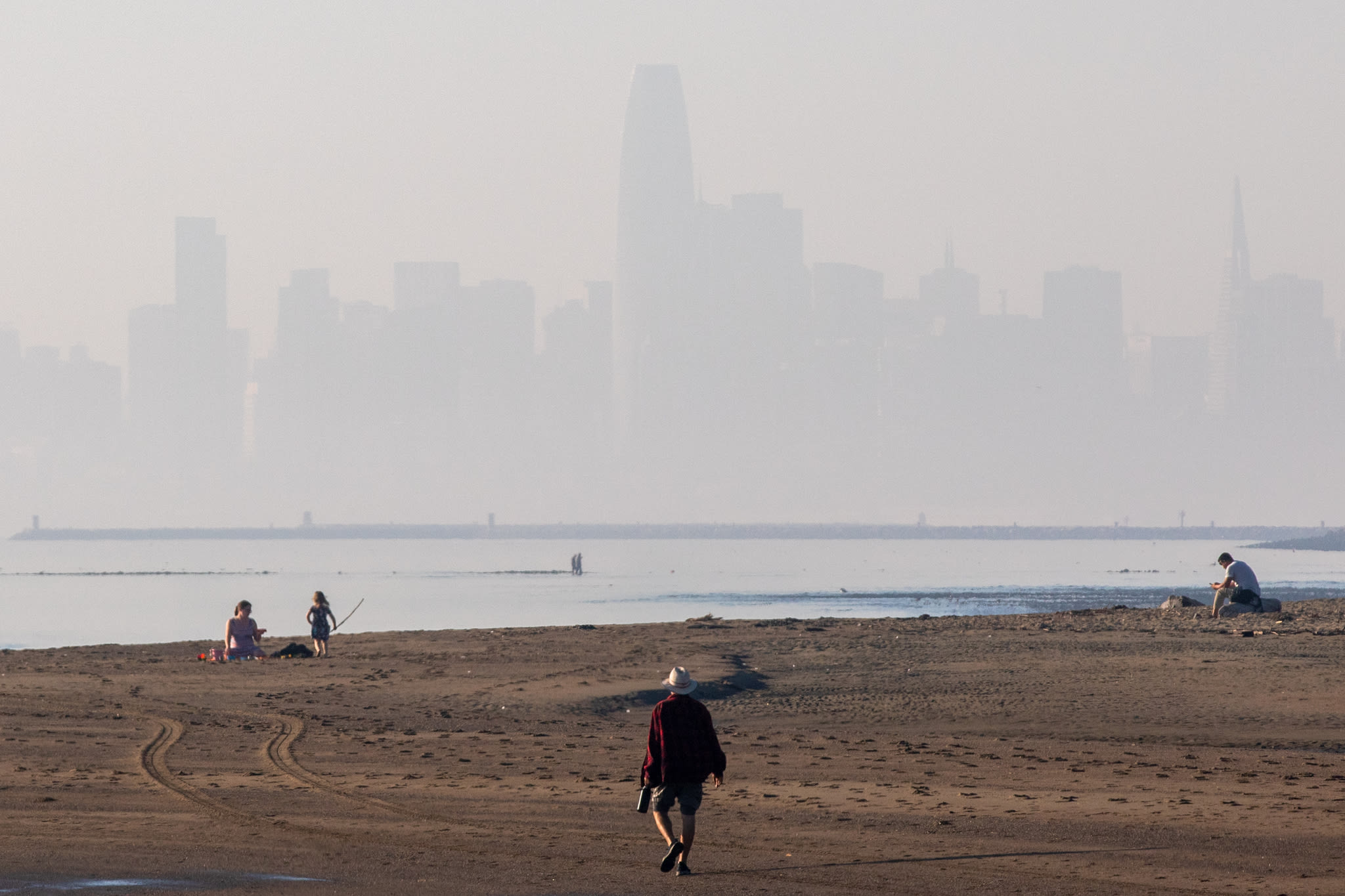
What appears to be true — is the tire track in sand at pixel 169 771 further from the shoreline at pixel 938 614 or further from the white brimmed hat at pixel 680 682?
the shoreline at pixel 938 614

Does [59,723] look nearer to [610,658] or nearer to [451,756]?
[451,756]

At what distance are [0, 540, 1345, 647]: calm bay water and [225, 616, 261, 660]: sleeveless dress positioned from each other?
75.2 ft

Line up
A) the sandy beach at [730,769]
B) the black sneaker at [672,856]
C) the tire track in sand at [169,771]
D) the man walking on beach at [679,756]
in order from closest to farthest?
the black sneaker at [672,856] < the sandy beach at [730,769] < the man walking on beach at [679,756] < the tire track in sand at [169,771]

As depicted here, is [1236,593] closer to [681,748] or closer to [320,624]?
[320,624]

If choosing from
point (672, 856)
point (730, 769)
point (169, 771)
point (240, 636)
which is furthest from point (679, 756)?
point (240, 636)

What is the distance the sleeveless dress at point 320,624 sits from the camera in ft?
105

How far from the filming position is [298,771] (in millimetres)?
16469

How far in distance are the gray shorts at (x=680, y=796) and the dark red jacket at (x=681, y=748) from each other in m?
0.05

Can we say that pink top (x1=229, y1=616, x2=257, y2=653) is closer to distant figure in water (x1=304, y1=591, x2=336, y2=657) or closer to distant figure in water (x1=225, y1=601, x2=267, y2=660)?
distant figure in water (x1=225, y1=601, x2=267, y2=660)

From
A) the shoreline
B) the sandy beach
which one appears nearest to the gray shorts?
the sandy beach

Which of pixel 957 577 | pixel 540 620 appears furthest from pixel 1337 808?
pixel 957 577

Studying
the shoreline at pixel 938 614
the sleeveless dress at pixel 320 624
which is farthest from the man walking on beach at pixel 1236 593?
the sleeveless dress at pixel 320 624

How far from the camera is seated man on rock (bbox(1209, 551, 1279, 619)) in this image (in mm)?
33625

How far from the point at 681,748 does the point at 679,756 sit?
0.20 feet
